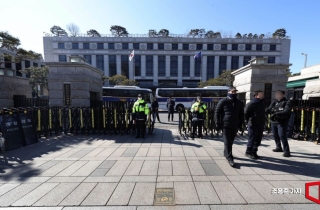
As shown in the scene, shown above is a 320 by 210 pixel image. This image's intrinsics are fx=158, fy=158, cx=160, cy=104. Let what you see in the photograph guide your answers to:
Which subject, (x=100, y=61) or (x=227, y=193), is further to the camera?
(x=100, y=61)

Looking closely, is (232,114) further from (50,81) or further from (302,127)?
(50,81)

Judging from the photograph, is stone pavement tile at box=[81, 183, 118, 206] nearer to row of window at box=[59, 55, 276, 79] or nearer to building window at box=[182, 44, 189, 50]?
row of window at box=[59, 55, 276, 79]

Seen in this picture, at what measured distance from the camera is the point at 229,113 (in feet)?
13.1

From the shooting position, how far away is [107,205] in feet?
8.51

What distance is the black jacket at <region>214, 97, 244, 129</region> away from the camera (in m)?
3.98

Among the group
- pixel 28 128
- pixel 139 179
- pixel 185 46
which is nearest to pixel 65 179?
pixel 139 179

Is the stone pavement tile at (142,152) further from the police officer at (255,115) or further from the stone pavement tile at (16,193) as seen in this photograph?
the police officer at (255,115)

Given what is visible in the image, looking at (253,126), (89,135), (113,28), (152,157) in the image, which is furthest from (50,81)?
(113,28)

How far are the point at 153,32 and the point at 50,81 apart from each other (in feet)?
165

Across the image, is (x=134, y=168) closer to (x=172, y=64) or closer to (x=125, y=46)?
(x=172, y=64)

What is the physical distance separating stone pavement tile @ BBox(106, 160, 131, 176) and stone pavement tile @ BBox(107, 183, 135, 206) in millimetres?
519

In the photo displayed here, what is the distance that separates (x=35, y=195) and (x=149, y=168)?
225 centimetres

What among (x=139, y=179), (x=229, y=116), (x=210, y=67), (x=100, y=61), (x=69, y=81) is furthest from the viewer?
(x=210, y=67)

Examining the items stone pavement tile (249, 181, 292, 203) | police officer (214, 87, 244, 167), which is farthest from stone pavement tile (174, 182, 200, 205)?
police officer (214, 87, 244, 167)
